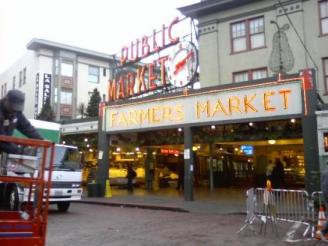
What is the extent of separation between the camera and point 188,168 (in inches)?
862

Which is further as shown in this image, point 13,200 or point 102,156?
point 102,156

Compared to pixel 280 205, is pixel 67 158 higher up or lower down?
higher up

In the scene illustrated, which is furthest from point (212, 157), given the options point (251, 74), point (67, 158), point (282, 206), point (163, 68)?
point (282, 206)

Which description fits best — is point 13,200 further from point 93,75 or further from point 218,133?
point 93,75

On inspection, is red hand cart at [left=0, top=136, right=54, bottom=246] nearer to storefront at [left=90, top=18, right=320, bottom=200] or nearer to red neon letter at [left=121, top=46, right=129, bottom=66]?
storefront at [left=90, top=18, right=320, bottom=200]

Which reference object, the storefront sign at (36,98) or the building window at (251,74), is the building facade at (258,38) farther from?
the storefront sign at (36,98)

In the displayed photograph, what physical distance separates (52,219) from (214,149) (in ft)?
54.9

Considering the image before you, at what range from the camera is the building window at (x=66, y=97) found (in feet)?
155

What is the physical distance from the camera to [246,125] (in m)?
22.2

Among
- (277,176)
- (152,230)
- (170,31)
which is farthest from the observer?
(170,31)

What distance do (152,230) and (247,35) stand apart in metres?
15.8

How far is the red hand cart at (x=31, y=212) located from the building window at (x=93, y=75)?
149 feet

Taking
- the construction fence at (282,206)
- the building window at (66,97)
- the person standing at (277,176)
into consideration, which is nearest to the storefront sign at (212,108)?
the person standing at (277,176)

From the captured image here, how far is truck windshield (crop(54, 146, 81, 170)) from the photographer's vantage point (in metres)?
17.1
